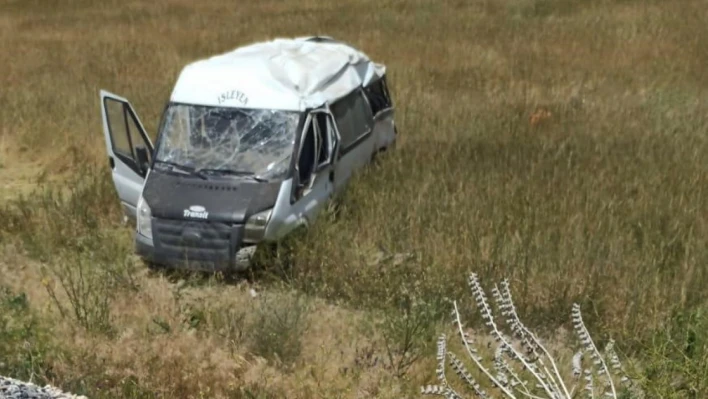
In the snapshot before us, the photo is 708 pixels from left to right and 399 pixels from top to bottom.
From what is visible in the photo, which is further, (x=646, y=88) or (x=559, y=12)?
(x=559, y=12)

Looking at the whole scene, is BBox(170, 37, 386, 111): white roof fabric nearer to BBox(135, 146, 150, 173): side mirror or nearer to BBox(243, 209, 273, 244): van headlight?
BBox(135, 146, 150, 173): side mirror

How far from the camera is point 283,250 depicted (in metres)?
8.16

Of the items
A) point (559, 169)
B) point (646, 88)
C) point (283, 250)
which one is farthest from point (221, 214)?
point (646, 88)

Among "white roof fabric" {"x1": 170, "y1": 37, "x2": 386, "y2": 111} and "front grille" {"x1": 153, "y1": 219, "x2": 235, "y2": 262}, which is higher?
"white roof fabric" {"x1": 170, "y1": 37, "x2": 386, "y2": 111}

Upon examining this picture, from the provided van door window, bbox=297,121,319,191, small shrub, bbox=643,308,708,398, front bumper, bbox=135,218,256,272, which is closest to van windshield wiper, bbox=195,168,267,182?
van door window, bbox=297,121,319,191

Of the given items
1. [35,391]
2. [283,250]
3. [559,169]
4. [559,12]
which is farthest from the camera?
[559,12]

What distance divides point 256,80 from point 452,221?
2.54 meters

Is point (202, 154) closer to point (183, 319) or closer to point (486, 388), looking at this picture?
point (183, 319)

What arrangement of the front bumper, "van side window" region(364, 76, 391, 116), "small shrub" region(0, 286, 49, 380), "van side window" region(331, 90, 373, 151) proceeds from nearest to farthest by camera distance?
"small shrub" region(0, 286, 49, 380)
the front bumper
"van side window" region(331, 90, 373, 151)
"van side window" region(364, 76, 391, 116)

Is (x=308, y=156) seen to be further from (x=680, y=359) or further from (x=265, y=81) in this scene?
(x=680, y=359)

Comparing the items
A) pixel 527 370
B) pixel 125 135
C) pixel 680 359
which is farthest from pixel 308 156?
pixel 680 359

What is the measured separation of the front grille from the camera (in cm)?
789

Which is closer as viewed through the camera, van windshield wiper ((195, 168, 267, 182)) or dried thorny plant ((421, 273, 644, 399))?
dried thorny plant ((421, 273, 644, 399))

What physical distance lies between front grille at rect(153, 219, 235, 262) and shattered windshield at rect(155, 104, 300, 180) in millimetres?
708
